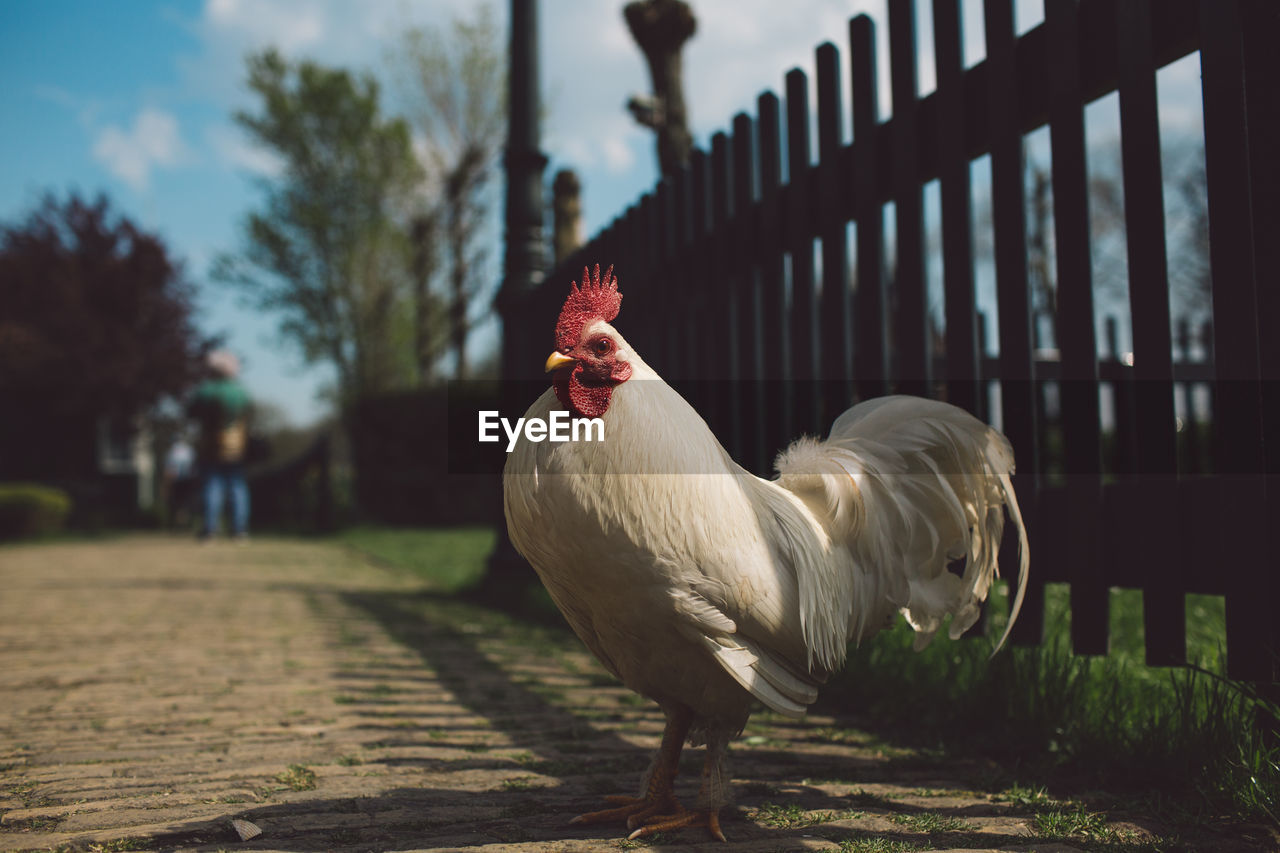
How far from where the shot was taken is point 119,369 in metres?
21.0

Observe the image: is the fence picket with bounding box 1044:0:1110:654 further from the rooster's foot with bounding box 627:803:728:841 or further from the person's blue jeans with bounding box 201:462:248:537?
the person's blue jeans with bounding box 201:462:248:537

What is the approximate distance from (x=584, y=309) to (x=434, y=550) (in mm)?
10238

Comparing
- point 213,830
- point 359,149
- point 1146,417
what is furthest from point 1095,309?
point 359,149

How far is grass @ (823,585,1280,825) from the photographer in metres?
2.35

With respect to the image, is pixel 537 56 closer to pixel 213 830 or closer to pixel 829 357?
pixel 829 357

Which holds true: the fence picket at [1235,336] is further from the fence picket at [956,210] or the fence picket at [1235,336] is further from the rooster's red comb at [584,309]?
the rooster's red comb at [584,309]

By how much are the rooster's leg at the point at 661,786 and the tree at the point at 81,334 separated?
22.7m

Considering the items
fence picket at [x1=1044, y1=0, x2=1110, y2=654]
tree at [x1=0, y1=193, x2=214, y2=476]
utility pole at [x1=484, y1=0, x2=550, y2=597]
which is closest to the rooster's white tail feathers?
fence picket at [x1=1044, y1=0, x2=1110, y2=654]

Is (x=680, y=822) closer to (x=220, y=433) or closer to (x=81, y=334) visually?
(x=220, y=433)

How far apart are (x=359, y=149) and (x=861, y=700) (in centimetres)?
2782

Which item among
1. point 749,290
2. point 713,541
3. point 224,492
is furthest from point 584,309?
point 224,492

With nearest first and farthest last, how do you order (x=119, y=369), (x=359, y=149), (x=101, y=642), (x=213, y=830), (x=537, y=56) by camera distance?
(x=213, y=830) < (x=101, y=642) < (x=537, y=56) < (x=119, y=369) < (x=359, y=149)

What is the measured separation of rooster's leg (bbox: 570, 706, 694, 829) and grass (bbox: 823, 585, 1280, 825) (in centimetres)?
124

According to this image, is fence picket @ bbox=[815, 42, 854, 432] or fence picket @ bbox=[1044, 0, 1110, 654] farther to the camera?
fence picket @ bbox=[815, 42, 854, 432]
